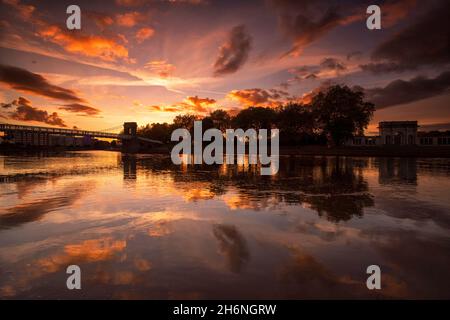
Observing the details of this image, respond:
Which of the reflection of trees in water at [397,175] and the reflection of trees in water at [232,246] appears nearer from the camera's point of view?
the reflection of trees in water at [232,246]

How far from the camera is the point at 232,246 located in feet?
21.9

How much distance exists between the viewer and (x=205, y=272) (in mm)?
5266

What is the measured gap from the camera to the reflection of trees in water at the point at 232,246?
5.68 meters

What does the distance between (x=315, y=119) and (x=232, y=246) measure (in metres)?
81.8

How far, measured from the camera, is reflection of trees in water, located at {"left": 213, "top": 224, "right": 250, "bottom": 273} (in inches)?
224

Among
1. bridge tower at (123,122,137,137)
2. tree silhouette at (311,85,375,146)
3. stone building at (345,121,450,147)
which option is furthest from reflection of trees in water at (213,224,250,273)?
bridge tower at (123,122,137,137)

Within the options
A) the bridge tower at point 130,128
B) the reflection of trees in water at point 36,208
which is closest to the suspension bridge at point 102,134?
the bridge tower at point 130,128

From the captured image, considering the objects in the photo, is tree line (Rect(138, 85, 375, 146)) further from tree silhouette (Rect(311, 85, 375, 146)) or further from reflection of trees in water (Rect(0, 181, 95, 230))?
reflection of trees in water (Rect(0, 181, 95, 230))

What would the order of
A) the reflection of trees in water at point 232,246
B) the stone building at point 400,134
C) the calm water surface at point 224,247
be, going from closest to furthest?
the calm water surface at point 224,247, the reflection of trees in water at point 232,246, the stone building at point 400,134

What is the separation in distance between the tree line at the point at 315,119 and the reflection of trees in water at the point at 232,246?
7231 centimetres

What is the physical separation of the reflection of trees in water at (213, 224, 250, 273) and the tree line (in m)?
72.3

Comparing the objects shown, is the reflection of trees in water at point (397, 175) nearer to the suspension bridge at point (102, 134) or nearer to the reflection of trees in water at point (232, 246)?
the reflection of trees in water at point (232, 246)
